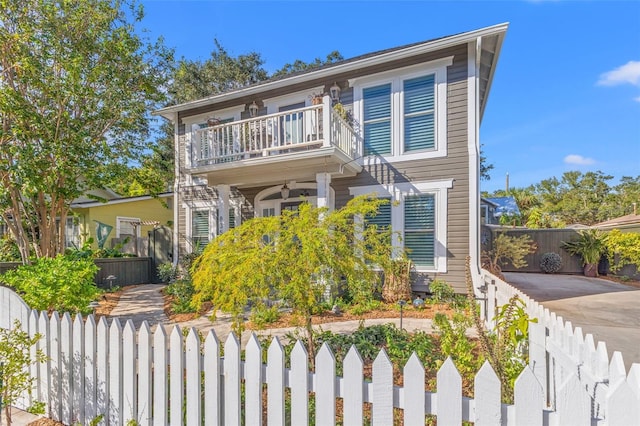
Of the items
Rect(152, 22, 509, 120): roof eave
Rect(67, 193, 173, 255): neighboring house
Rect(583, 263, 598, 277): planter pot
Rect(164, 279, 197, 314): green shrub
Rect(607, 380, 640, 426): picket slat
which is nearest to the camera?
Rect(607, 380, 640, 426): picket slat

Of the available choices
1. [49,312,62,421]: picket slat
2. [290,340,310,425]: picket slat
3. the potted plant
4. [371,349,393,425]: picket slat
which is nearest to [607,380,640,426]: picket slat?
[371,349,393,425]: picket slat

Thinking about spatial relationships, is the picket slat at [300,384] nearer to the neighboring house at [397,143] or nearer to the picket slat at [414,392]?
the picket slat at [414,392]

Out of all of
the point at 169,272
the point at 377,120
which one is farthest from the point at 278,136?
the point at 169,272

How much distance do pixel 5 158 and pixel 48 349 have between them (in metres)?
6.74

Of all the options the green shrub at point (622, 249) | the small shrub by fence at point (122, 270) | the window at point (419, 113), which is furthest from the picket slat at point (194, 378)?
the green shrub at point (622, 249)

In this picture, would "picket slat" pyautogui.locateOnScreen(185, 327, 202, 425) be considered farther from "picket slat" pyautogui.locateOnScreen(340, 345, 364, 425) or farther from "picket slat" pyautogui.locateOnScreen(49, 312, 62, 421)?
"picket slat" pyautogui.locateOnScreen(49, 312, 62, 421)

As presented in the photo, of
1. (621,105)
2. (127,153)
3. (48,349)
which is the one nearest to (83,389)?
(48,349)

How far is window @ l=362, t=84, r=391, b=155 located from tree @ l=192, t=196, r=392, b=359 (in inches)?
195

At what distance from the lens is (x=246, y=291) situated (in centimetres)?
305

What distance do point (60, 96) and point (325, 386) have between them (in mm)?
8927

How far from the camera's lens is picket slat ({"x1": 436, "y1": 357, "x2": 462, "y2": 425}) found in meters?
1.49

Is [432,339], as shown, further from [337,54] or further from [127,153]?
[337,54]

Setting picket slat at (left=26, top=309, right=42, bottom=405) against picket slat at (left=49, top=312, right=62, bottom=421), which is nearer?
picket slat at (left=49, top=312, right=62, bottom=421)

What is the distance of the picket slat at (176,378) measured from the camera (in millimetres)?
2098
